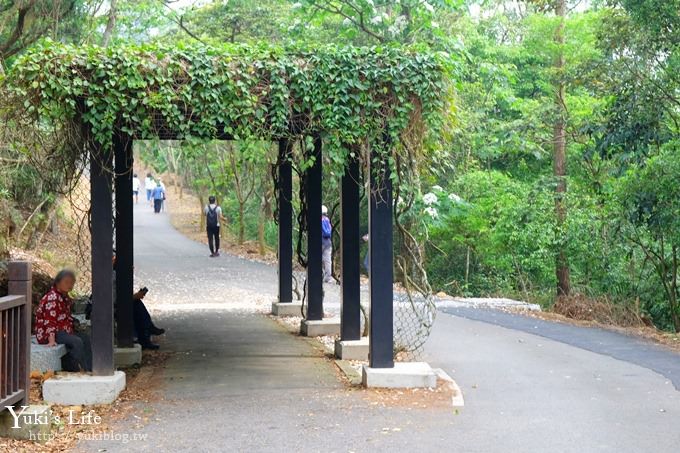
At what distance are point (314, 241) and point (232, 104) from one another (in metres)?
4.71

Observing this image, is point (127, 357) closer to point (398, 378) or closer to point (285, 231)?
point (398, 378)

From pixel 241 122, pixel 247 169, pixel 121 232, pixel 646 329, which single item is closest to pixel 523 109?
pixel 646 329

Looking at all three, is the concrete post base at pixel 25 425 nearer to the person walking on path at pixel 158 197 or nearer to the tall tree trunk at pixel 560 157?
the tall tree trunk at pixel 560 157

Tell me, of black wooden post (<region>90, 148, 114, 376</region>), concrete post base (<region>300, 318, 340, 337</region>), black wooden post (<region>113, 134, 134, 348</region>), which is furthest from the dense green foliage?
concrete post base (<region>300, 318, 340, 337</region>)

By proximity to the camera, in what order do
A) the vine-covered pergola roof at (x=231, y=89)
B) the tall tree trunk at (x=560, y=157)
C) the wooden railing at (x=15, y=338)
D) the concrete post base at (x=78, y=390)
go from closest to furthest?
the wooden railing at (x=15, y=338), the vine-covered pergola roof at (x=231, y=89), the concrete post base at (x=78, y=390), the tall tree trunk at (x=560, y=157)

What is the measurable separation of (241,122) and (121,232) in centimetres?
357

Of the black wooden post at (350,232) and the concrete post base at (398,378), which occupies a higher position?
the black wooden post at (350,232)

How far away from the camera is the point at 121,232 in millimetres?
11414

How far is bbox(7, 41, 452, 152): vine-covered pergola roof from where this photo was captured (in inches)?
317

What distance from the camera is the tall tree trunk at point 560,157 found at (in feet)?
70.7

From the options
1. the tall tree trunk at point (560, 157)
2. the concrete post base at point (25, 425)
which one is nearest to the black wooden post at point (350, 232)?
the concrete post base at point (25, 425)

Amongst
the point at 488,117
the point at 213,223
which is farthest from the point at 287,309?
the point at 488,117

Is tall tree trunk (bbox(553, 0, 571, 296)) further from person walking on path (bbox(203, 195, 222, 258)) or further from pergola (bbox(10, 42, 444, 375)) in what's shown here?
pergola (bbox(10, 42, 444, 375))

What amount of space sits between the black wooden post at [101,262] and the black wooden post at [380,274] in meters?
2.62
